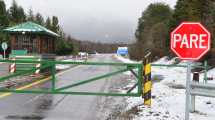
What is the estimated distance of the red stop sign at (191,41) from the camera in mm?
8930

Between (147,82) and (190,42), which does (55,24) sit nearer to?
(147,82)

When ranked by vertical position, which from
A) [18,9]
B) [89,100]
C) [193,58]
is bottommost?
[89,100]

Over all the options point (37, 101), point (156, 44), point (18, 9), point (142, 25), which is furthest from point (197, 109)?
point (18, 9)

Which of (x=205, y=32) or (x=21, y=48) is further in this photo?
(x=21, y=48)

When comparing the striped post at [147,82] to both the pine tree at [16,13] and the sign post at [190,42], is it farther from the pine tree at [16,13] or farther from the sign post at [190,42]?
the pine tree at [16,13]

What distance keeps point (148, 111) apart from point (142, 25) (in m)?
85.5

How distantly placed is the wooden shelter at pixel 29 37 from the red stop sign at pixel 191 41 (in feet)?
106

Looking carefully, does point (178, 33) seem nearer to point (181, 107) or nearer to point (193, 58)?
point (193, 58)

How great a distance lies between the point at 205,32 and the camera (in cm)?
897

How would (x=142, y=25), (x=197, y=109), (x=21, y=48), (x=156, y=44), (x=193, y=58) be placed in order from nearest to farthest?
(x=193, y=58), (x=197, y=109), (x=21, y=48), (x=156, y=44), (x=142, y=25)

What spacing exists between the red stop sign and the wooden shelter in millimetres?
32327

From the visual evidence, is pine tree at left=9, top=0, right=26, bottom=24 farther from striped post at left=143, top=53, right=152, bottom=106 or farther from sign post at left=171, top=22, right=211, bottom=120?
sign post at left=171, top=22, right=211, bottom=120

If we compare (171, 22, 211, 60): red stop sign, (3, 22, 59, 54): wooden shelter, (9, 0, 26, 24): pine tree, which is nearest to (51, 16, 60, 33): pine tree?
(9, 0, 26, 24): pine tree

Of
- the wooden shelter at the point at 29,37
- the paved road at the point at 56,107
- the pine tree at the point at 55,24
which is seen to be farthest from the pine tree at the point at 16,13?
the paved road at the point at 56,107
